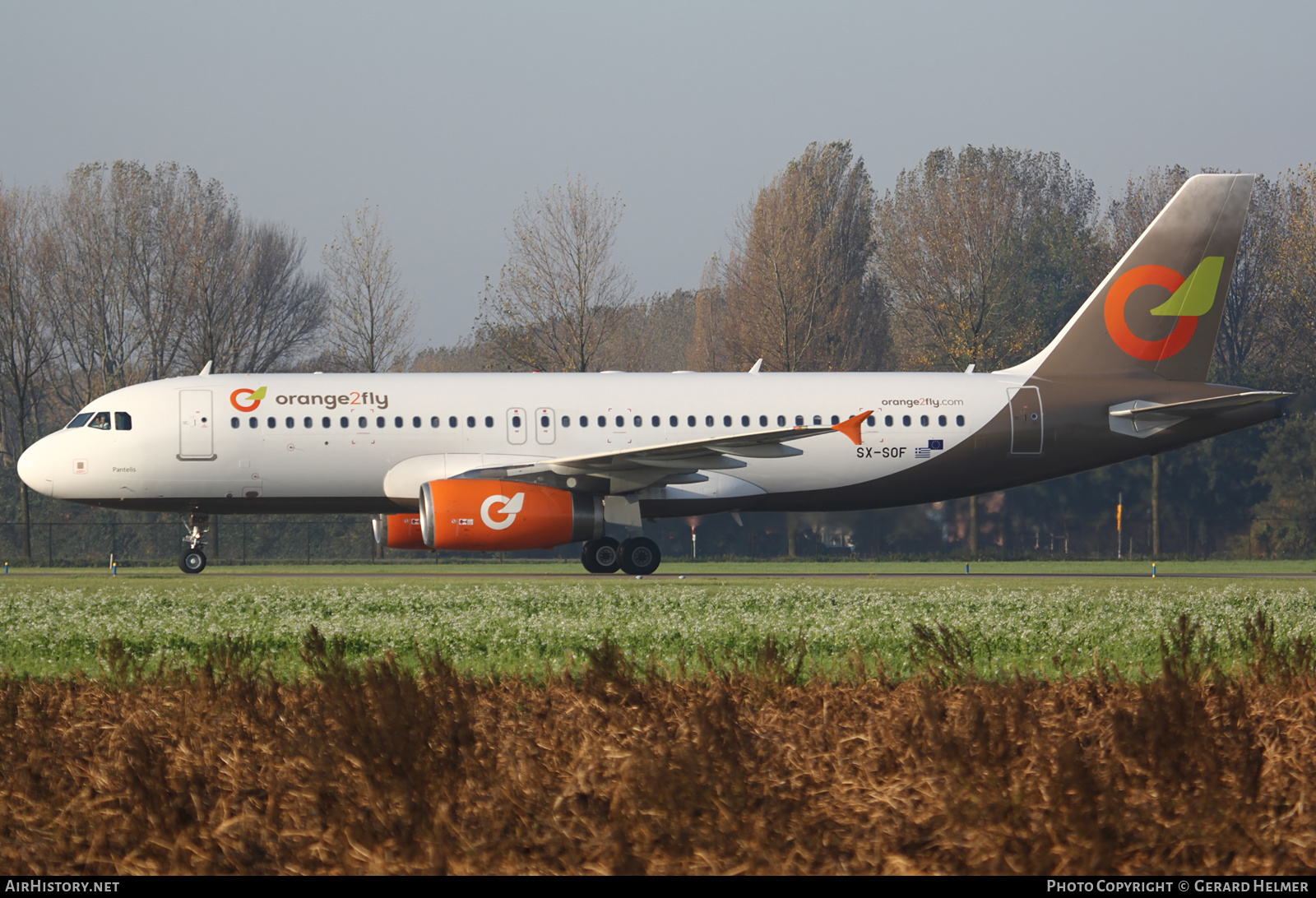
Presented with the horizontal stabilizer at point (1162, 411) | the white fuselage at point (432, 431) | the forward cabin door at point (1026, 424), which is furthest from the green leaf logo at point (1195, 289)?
the white fuselage at point (432, 431)

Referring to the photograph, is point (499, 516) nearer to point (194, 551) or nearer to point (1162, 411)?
point (194, 551)

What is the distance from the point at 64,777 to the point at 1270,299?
60.7 m

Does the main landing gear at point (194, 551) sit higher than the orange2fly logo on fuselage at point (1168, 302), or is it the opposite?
the orange2fly logo on fuselage at point (1168, 302)

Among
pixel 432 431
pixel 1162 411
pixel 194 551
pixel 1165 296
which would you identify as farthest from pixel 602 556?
pixel 1165 296

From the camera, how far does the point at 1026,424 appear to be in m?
26.5

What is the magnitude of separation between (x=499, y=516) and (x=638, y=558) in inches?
123

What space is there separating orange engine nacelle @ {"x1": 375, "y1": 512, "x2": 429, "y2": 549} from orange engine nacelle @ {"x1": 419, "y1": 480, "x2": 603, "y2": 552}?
4.50ft

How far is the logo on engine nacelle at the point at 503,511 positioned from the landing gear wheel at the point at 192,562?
681cm

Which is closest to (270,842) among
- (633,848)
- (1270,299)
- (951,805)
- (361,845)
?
(361,845)

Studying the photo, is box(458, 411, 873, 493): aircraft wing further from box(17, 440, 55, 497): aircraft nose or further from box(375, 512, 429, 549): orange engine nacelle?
box(17, 440, 55, 497): aircraft nose

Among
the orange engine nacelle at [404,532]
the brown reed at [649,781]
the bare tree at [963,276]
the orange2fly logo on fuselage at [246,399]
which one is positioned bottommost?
the brown reed at [649,781]

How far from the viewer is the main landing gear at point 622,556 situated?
25406 mm

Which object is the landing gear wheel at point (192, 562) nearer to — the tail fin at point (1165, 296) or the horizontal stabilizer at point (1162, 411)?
the tail fin at point (1165, 296)

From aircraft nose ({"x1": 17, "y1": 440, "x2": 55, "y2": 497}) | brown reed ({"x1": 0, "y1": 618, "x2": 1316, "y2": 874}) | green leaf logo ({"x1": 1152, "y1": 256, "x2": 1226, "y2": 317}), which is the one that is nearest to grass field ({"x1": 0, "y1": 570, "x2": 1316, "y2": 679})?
brown reed ({"x1": 0, "y1": 618, "x2": 1316, "y2": 874})
